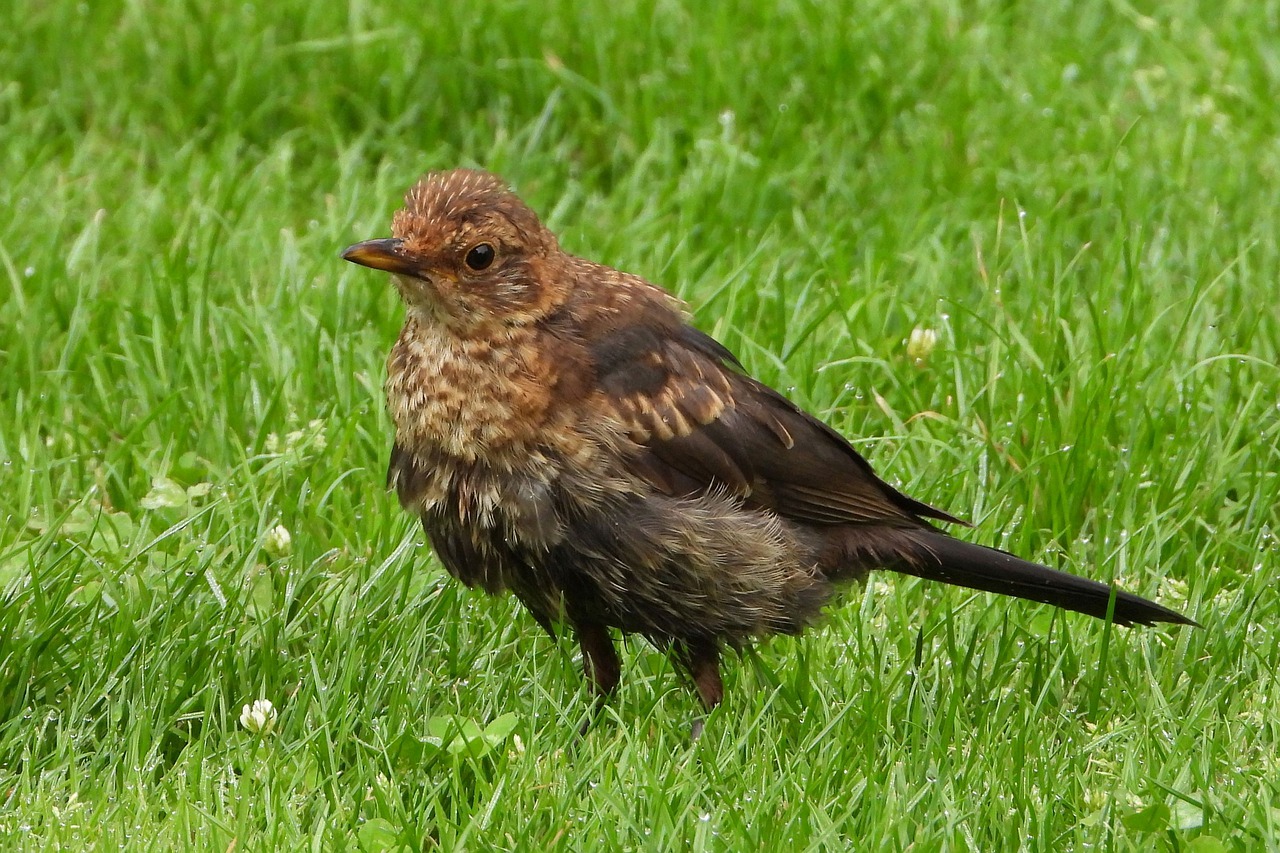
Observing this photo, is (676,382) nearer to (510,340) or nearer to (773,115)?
(510,340)

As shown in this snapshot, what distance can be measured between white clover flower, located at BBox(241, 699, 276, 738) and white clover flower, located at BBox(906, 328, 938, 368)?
2293mm

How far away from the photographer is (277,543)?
4.44 m

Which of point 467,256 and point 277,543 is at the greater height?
point 467,256

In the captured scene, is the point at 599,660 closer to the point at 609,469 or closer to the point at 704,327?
the point at 609,469

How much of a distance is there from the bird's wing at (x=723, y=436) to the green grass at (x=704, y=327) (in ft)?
1.16

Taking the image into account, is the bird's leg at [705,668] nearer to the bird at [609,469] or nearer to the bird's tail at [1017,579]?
the bird at [609,469]

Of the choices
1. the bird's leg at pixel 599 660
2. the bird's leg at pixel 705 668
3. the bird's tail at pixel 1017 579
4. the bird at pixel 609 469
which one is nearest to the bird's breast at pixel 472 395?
the bird at pixel 609 469

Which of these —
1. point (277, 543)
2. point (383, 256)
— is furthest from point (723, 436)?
point (277, 543)

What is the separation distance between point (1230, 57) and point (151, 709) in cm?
499

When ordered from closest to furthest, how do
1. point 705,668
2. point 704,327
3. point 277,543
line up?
point 705,668 < point 277,543 < point 704,327

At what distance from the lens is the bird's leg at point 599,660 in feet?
13.5

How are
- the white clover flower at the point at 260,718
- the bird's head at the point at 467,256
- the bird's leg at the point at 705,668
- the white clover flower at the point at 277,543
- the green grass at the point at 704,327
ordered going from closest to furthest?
the green grass at the point at 704,327 → the white clover flower at the point at 260,718 → the bird's head at the point at 467,256 → the bird's leg at the point at 705,668 → the white clover flower at the point at 277,543

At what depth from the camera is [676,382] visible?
4.04 m

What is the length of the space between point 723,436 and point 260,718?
1170mm
